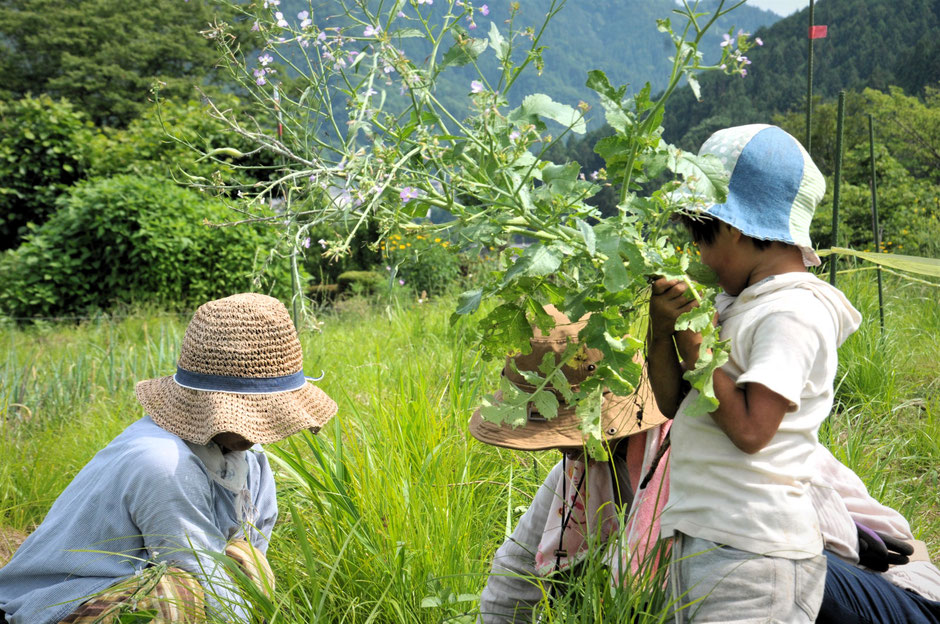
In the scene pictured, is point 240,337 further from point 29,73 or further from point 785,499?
point 29,73

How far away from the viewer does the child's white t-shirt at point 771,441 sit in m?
1.28

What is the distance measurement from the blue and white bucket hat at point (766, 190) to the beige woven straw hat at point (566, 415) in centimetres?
46

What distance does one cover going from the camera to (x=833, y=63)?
25406mm

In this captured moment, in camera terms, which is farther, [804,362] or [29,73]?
[29,73]

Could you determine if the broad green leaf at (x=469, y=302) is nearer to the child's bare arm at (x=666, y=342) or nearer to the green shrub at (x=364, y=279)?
the child's bare arm at (x=666, y=342)

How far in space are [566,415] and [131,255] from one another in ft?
25.5

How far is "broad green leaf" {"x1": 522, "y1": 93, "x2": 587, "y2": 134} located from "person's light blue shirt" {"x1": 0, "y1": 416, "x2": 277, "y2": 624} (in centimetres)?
123

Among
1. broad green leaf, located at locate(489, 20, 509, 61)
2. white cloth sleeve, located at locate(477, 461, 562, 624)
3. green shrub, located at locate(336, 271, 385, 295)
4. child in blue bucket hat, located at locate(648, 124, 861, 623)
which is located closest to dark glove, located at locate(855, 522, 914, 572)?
child in blue bucket hat, located at locate(648, 124, 861, 623)

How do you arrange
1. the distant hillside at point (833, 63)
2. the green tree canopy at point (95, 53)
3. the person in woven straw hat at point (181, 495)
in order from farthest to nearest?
the green tree canopy at point (95, 53) → the distant hillside at point (833, 63) → the person in woven straw hat at point (181, 495)

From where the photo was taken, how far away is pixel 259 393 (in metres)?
2.02

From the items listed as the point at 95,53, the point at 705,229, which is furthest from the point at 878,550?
the point at 95,53

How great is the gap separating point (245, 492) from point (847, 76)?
27.0 metres

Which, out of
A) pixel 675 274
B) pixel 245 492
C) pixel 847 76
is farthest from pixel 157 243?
pixel 847 76

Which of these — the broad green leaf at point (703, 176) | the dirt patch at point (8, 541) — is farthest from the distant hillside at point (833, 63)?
the broad green leaf at point (703, 176)
